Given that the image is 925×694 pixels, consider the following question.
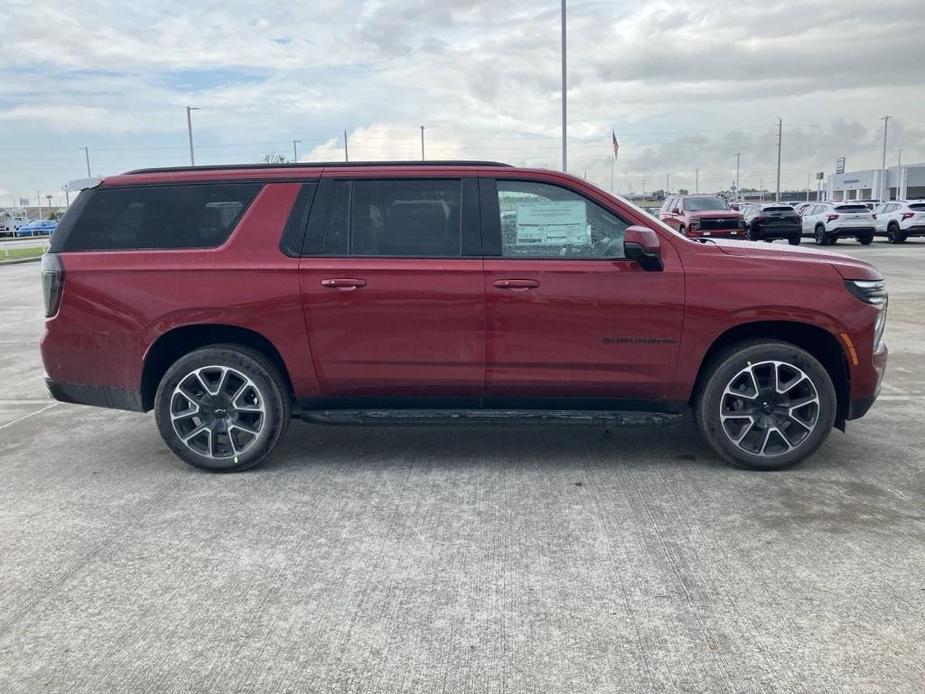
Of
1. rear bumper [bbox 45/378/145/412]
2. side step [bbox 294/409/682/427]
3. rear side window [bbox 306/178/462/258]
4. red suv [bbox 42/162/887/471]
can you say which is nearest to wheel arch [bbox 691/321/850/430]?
red suv [bbox 42/162/887/471]

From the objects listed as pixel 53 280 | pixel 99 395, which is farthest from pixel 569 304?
pixel 53 280

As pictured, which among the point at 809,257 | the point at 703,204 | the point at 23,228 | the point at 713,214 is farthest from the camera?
the point at 23,228

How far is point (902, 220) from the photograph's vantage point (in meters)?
30.6

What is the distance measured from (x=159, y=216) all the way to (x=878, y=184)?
325ft

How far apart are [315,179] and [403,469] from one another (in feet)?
6.20

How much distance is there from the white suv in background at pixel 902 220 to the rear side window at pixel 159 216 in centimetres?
3078

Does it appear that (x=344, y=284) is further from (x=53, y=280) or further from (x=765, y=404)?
(x=765, y=404)

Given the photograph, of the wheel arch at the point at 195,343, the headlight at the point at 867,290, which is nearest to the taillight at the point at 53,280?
the wheel arch at the point at 195,343

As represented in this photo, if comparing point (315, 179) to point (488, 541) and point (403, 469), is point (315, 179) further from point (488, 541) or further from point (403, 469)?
point (488, 541)

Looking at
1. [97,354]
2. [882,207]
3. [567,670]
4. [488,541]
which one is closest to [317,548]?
[488,541]

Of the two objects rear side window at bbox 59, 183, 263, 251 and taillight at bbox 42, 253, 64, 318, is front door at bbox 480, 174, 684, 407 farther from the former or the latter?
taillight at bbox 42, 253, 64, 318

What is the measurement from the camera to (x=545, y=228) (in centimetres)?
509

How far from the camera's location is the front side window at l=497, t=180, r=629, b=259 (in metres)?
5.03

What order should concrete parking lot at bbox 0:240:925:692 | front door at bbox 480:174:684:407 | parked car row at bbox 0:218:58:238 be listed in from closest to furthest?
concrete parking lot at bbox 0:240:925:692 → front door at bbox 480:174:684:407 → parked car row at bbox 0:218:58:238
